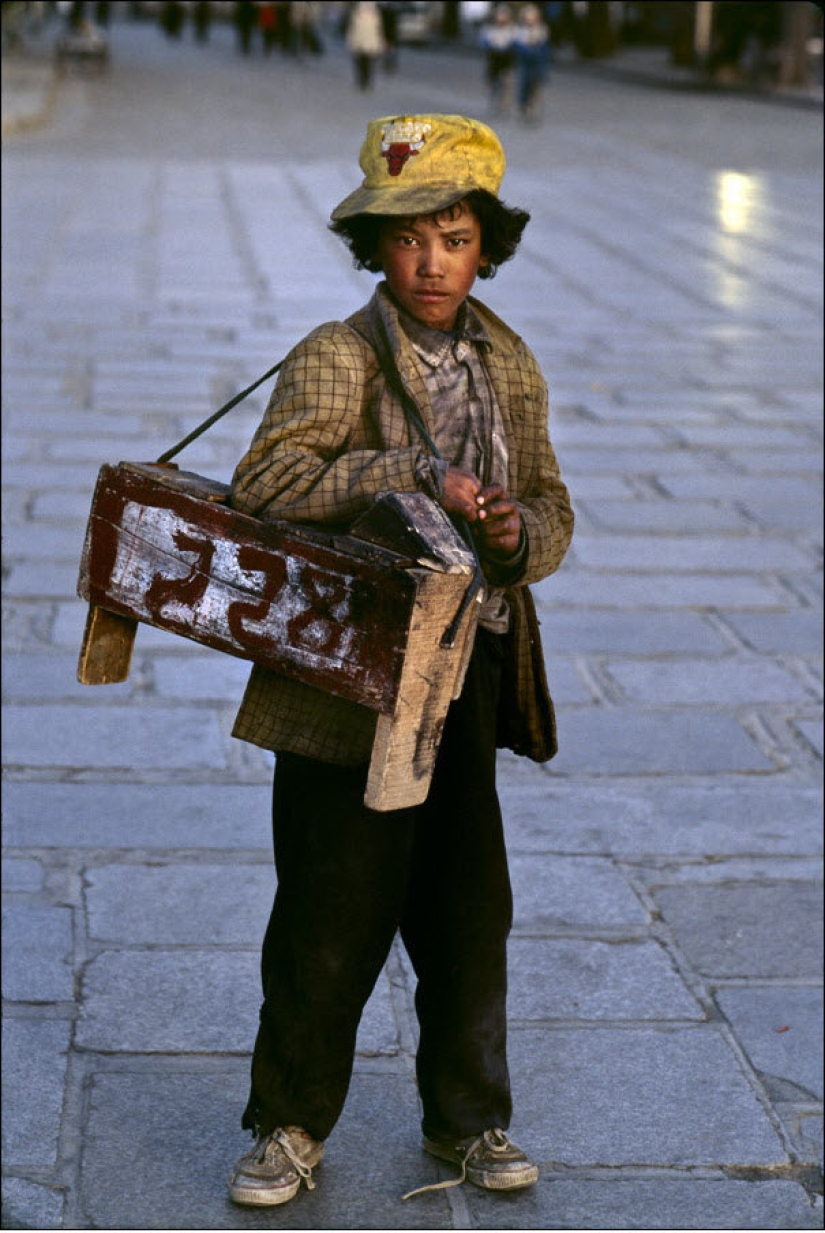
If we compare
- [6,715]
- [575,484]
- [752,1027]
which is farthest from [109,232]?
[752,1027]

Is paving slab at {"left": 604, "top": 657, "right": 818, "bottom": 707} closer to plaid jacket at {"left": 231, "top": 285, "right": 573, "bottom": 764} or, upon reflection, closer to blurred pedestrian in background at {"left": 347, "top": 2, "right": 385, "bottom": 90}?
plaid jacket at {"left": 231, "top": 285, "right": 573, "bottom": 764}

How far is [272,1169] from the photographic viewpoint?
2.65 m

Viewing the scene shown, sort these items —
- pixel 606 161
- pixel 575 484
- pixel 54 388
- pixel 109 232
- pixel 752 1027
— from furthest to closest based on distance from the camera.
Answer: pixel 606 161, pixel 109 232, pixel 54 388, pixel 575 484, pixel 752 1027

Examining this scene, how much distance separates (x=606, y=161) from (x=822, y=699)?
49.9 feet

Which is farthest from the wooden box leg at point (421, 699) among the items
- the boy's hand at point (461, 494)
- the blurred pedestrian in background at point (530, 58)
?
the blurred pedestrian in background at point (530, 58)

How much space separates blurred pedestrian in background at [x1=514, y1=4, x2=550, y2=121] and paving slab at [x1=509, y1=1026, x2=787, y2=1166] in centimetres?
2252

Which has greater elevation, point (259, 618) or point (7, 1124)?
point (259, 618)

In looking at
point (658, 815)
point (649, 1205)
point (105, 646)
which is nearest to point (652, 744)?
point (658, 815)

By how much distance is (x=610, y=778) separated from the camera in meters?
4.51

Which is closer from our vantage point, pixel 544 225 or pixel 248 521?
pixel 248 521

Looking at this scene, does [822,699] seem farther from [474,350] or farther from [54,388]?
[54,388]

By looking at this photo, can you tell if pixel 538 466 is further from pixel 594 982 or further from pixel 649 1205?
pixel 594 982

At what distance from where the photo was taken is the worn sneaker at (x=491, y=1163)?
8.86ft

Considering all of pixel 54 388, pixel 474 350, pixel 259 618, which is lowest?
pixel 54 388
